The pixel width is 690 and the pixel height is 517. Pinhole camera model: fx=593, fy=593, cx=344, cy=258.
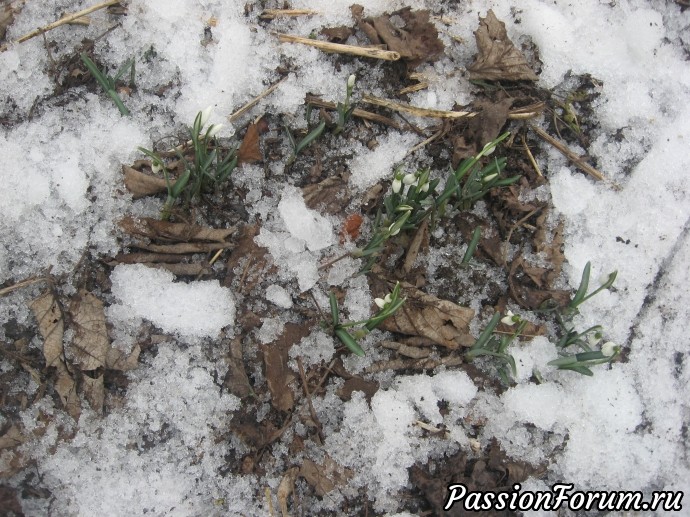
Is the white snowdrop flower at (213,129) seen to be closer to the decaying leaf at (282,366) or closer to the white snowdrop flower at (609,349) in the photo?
the decaying leaf at (282,366)

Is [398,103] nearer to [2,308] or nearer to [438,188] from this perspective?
[438,188]

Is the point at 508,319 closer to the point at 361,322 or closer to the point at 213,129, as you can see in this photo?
the point at 361,322

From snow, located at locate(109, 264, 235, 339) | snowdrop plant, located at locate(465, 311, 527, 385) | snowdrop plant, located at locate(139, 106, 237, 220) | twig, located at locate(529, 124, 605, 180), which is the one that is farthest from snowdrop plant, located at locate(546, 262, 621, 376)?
snowdrop plant, located at locate(139, 106, 237, 220)

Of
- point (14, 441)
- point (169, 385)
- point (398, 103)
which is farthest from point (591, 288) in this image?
point (14, 441)

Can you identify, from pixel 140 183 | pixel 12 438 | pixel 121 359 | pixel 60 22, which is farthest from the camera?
pixel 60 22

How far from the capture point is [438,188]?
9.08 ft

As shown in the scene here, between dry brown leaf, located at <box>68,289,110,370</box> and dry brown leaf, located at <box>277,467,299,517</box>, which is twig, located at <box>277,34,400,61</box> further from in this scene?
dry brown leaf, located at <box>277,467,299,517</box>

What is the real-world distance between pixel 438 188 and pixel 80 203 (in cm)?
160

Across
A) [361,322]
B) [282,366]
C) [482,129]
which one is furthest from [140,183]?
[482,129]

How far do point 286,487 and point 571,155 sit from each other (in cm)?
201

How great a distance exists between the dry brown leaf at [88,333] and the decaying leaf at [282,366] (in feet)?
2.17

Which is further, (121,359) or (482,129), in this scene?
(482,129)

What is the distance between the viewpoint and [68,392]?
242 cm

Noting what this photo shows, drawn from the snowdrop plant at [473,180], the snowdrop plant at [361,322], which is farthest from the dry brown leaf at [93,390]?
the snowdrop plant at [473,180]
